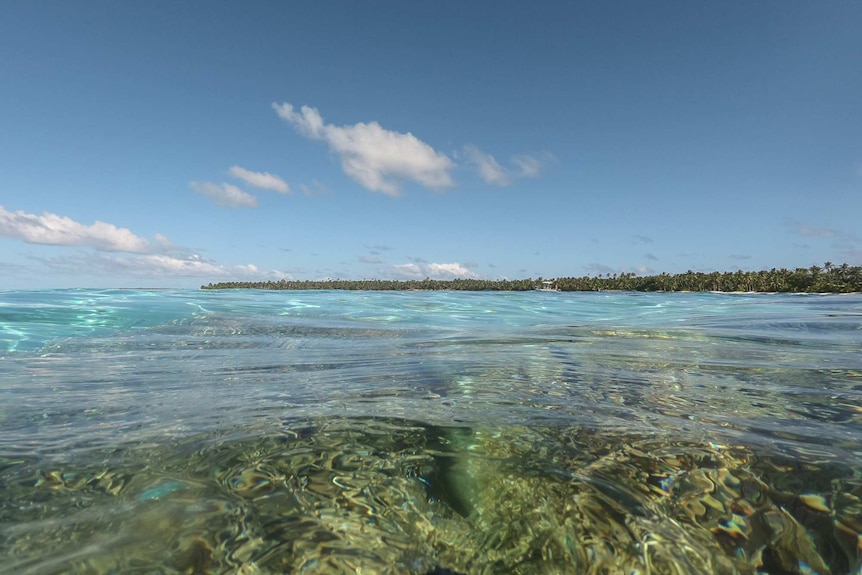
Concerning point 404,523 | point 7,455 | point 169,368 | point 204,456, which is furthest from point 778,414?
point 169,368

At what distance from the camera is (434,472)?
2723 millimetres

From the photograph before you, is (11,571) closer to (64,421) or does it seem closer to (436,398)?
(64,421)

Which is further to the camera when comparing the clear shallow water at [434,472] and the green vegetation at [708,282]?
the green vegetation at [708,282]

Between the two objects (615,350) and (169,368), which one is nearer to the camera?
(169,368)

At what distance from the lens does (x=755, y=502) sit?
2.30 meters

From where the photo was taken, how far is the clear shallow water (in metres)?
1.97

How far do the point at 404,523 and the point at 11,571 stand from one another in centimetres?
176

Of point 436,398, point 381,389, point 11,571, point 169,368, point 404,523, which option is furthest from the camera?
point 169,368

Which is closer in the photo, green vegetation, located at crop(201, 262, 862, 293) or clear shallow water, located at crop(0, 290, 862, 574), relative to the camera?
clear shallow water, located at crop(0, 290, 862, 574)

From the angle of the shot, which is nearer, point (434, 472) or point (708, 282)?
point (434, 472)

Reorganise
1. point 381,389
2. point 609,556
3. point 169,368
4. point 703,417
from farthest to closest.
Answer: point 169,368, point 381,389, point 703,417, point 609,556

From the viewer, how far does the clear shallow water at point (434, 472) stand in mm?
1974

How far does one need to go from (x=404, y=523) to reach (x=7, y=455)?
3.11 m

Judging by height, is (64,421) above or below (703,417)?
below
